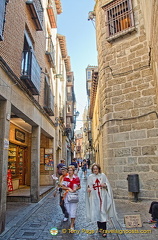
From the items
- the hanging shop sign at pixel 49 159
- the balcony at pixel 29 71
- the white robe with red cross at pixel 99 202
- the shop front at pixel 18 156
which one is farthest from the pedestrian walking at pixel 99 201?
the hanging shop sign at pixel 49 159

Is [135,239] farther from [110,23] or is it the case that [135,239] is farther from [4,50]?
[110,23]

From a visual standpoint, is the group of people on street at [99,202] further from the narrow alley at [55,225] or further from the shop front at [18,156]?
the shop front at [18,156]

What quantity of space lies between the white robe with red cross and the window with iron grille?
7.05 meters

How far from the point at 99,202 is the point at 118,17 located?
27.4ft

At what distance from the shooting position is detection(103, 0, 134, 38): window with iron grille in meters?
8.82

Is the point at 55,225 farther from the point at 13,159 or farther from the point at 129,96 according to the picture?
the point at 13,159

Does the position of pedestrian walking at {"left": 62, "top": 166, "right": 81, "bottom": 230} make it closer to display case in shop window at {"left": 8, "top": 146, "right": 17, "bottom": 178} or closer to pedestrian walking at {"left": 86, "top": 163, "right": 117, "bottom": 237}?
pedestrian walking at {"left": 86, "top": 163, "right": 117, "bottom": 237}

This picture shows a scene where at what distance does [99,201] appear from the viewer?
4.23 m

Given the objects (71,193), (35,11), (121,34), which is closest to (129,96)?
(121,34)

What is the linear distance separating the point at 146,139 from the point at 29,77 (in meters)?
4.87

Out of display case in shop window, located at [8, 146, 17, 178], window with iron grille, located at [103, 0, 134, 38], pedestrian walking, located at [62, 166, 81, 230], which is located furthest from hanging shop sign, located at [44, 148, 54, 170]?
window with iron grille, located at [103, 0, 134, 38]

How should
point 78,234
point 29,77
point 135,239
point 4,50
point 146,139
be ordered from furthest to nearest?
point 146,139 < point 29,77 < point 4,50 < point 78,234 < point 135,239

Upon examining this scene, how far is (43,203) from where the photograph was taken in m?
7.70

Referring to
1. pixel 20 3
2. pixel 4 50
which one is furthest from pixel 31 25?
A: pixel 4 50
